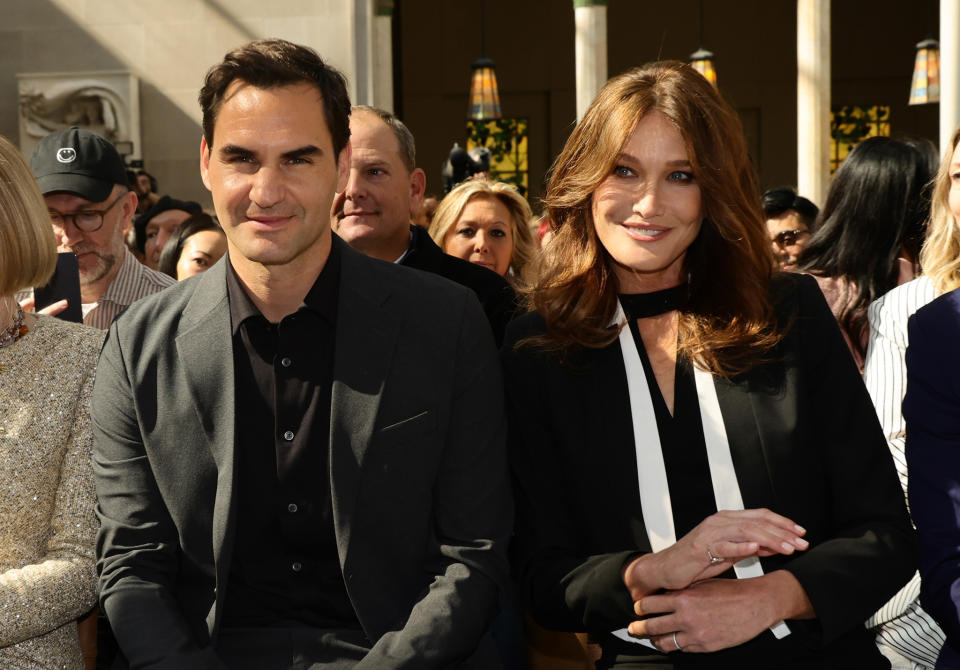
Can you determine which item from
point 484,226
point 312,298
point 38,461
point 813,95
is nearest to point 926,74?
point 813,95

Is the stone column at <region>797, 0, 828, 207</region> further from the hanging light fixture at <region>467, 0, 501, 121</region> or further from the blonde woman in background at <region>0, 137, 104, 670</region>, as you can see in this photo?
the blonde woman in background at <region>0, 137, 104, 670</region>

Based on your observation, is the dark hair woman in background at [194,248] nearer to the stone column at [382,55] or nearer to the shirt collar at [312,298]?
the shirt collar at [312,298]

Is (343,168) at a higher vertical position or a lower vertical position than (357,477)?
higher

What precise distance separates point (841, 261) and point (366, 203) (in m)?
1.83

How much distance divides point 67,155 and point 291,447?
2.32m

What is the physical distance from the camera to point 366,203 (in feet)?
13.9

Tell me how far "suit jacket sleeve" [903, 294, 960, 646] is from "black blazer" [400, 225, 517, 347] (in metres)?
1.75

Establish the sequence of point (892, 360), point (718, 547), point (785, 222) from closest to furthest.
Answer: point (718, 547) → point (892, 360) → point (785, 222)

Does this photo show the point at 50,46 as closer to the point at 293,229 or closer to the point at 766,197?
the point at 766,197

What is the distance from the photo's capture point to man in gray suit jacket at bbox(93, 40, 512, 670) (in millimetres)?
2326

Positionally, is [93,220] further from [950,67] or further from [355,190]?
[950,67]

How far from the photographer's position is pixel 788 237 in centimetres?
733

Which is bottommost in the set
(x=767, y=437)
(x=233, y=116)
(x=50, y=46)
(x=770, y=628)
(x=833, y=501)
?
(x=770, y=628)

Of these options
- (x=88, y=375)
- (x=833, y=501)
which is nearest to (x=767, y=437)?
(x=833, y=501)
